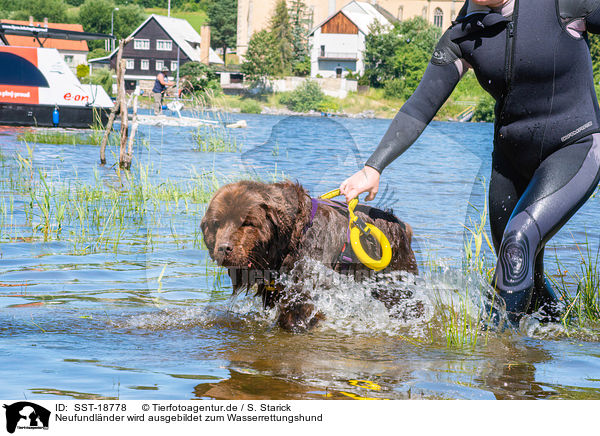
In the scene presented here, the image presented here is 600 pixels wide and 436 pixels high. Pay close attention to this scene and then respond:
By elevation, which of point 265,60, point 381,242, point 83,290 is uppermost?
point 265,60

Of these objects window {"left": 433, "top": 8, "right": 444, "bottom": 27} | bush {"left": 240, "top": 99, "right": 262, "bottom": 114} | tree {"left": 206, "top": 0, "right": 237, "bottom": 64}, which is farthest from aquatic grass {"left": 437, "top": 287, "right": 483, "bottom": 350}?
tree {"left": 206, "top": 0, "right": 237, "bottom": 64}

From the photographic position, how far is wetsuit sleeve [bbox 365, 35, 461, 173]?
Result: 4.25 meters

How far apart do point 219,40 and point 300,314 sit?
126624mm

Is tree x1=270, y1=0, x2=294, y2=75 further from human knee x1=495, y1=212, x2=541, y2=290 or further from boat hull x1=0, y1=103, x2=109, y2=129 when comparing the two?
human knee x1=495, y1=212, x2=541, y2=290

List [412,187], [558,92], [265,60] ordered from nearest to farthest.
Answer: [558,92] → [412,187] → [265,60]

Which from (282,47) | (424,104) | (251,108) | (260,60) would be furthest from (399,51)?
(424,104)

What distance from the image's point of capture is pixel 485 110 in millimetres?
59594

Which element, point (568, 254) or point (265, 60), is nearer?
point (568, 254)

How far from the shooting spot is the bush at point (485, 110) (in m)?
56.5

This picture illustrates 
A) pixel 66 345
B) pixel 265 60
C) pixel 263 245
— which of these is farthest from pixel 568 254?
pixel 265 60

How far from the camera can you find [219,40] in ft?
415

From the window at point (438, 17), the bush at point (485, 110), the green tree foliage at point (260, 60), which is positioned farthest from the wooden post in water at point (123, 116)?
the window at point (438, 17)

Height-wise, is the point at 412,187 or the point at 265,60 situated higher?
the point at 265,60
